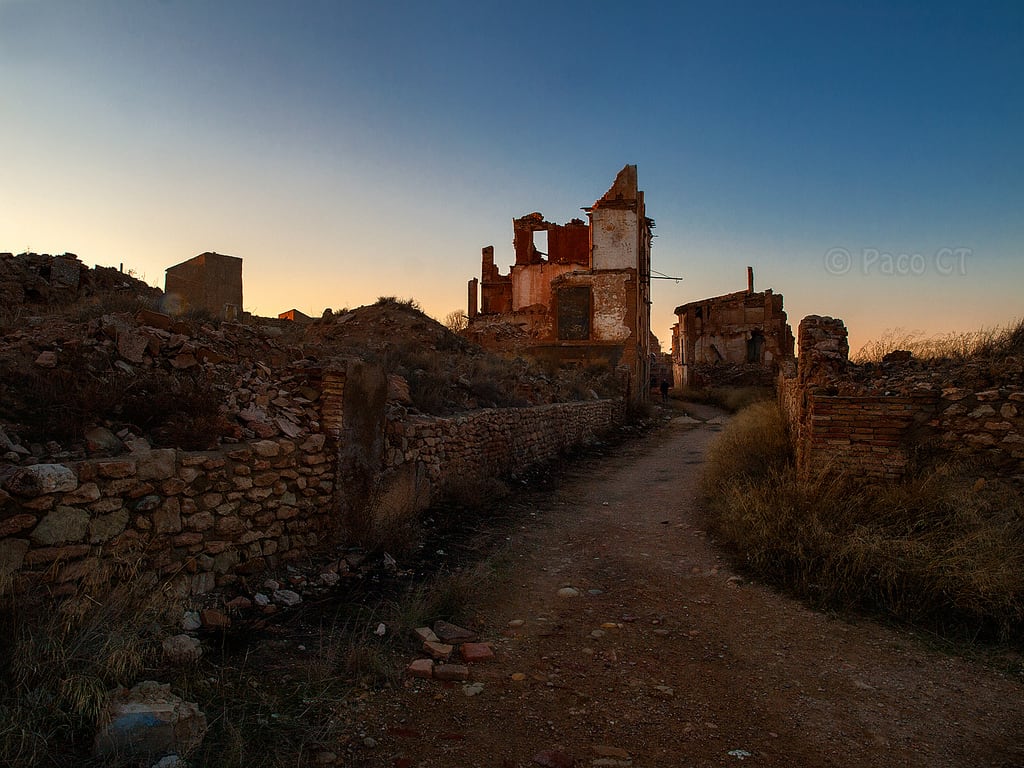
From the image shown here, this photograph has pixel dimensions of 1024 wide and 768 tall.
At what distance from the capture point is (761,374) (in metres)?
30.0

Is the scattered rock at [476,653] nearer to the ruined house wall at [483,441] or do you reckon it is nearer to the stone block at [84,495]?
the stone block at [84,495]

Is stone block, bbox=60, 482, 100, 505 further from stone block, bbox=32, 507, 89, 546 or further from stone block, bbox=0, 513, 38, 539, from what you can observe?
stone block, bbox=0, 513, 38, 539

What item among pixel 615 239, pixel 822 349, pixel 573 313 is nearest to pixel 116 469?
pixel 822 349

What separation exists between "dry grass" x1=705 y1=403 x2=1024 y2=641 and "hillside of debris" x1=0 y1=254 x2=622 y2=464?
4.50 m

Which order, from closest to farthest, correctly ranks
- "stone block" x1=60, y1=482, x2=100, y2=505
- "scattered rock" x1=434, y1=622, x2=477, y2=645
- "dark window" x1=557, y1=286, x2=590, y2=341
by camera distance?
"stone block" x1=60, y1=482, x2=100, y2=505, "scattered rock" x1=434, y1=622, x2=477, y2=645, "dark window" x1=557, y1=286, x2=590, y2=341

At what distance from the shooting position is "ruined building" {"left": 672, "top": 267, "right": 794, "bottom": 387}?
101 feet

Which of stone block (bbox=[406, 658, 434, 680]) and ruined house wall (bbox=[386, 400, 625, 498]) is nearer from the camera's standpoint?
stone block (bbox=[406, 658, 434, 680])

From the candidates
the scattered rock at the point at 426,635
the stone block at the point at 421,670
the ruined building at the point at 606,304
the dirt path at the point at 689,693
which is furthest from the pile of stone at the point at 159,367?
the ruined building at the point at 606,304

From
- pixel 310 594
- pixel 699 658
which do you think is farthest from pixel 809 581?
pixel 310 594

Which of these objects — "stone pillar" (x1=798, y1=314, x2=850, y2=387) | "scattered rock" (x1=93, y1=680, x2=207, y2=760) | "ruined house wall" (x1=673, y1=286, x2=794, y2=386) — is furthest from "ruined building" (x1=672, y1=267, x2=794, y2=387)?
"scattered rock" (x1=93, y1=680, x2=207, y2=760)

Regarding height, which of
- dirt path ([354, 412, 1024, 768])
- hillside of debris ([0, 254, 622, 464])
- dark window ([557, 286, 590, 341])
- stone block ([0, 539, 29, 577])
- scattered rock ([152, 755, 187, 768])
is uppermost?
dark window ([557, 286, 590, 341])

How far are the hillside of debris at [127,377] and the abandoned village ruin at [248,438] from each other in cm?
2

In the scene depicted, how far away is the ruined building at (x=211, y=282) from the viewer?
33.9 feet

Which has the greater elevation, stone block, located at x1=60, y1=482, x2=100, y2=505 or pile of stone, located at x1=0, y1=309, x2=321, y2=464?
pile of stone, located at x1=0, y1=309, x2=321, y2=464
